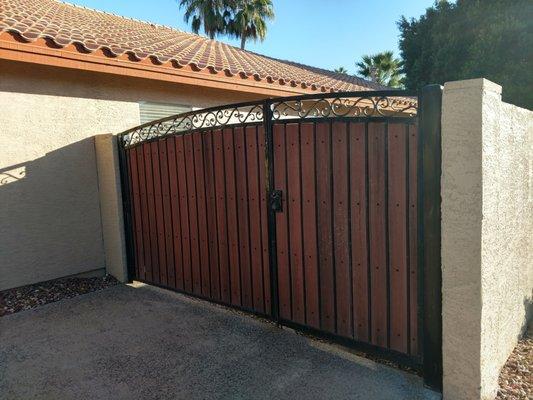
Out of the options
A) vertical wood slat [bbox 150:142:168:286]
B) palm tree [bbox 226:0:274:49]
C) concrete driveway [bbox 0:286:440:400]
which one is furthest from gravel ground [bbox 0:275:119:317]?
palm tree [bbox 226:0:274:49]

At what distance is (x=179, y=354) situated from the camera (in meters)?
4.16

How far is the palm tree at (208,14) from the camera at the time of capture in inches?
1193

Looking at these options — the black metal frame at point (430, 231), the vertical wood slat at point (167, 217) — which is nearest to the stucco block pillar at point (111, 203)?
the vertical wood slat at point (167, 217)

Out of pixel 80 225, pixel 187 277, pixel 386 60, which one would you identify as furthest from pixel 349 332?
pixel 386 60

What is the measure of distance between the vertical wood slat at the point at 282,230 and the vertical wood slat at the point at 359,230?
79 centimetres

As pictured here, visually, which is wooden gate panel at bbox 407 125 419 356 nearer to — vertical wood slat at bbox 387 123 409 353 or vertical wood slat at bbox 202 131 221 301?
vertical wood slat at bbox 387 123 409 353

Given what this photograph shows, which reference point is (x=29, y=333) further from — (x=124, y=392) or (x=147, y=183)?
(x=147, y=183)

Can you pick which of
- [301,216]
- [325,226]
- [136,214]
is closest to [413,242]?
[325,226]

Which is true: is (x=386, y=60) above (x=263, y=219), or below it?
above

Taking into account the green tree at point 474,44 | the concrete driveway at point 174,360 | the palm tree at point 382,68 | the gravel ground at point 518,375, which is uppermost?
the palm tree at point 382,68

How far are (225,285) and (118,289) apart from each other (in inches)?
79.5

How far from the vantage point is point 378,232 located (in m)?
3.72

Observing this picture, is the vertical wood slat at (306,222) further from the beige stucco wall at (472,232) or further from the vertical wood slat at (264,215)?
the beige stucco wall at (472,232)

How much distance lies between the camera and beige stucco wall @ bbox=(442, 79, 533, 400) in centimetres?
299
